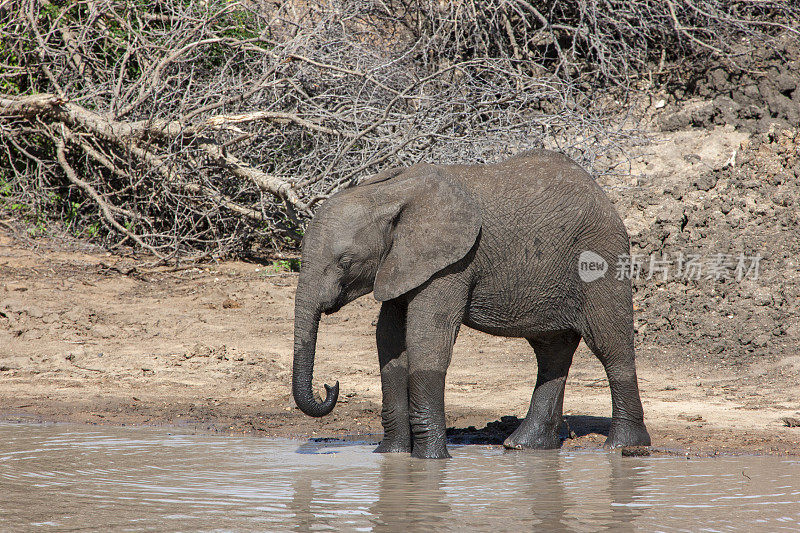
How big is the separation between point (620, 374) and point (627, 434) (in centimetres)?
43

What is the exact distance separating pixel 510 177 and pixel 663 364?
3624 mm

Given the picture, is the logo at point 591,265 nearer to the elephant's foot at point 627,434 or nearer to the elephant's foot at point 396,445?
the elephant's foot at point 627,434

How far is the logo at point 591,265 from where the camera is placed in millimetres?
6395

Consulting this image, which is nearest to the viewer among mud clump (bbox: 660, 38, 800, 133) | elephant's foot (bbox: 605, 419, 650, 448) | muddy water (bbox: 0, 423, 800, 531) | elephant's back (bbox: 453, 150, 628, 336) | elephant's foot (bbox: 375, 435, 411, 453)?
muddy water (bbox: 0, 423, 800, 531)

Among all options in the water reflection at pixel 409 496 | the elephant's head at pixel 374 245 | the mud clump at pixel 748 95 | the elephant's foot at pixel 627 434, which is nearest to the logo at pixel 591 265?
the elephant's head at pixel 374 245

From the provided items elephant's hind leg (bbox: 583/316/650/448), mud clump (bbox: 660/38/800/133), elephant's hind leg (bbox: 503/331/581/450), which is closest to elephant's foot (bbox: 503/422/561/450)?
elephant's hind leg (bbox: 503/331/581/450)

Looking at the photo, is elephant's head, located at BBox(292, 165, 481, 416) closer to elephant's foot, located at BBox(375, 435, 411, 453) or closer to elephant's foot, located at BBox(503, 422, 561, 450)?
elephant's foot, located at BBox(375, 435, 411, 453)

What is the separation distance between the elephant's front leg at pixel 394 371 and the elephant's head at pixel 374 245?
0.40 meters

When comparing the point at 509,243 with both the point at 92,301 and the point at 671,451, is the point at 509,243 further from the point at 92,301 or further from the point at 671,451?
the point at 92,301

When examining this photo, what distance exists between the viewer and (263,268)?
1116 centimetres

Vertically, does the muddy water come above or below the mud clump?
below

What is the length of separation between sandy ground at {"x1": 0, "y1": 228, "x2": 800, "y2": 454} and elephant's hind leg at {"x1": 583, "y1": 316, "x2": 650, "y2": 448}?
333 millimetres

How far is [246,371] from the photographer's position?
867 centimetres

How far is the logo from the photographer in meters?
6.39
